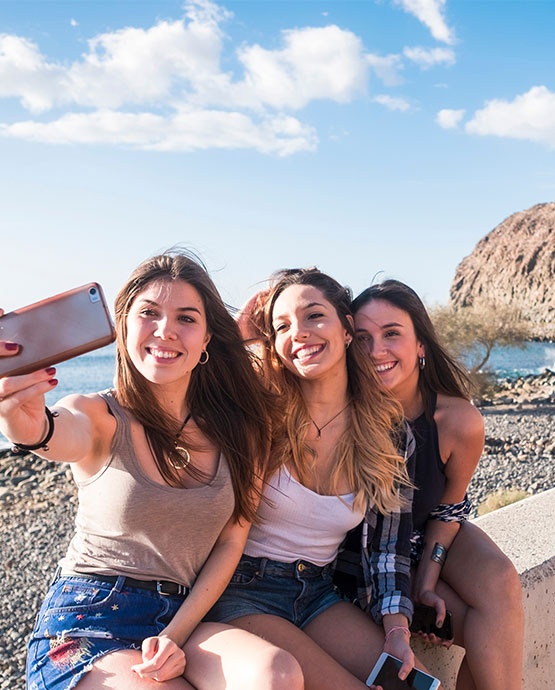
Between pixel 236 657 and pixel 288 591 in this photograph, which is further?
pixel 288 591

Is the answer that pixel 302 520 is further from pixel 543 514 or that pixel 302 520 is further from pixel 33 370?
pixel 543 514

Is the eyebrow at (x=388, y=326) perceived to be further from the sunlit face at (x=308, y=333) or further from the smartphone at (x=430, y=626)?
the smartphone at (x=430, y=626)

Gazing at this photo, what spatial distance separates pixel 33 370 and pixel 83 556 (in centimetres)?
83

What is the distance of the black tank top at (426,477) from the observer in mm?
3021

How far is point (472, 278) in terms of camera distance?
422 ft

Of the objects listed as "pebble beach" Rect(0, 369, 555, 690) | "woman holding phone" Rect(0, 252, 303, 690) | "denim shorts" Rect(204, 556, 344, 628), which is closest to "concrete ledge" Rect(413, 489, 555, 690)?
"denim shorts" Rect(204, 556, 344, 628)

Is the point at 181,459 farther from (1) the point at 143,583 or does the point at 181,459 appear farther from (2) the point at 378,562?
(2) the point at 378,562

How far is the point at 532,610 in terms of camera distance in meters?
3.11

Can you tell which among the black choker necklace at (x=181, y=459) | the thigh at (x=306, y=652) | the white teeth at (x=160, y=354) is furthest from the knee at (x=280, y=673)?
the white teeth at (x=160, y=354)

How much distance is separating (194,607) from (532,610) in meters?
1.73

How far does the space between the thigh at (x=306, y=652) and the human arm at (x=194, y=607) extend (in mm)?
179

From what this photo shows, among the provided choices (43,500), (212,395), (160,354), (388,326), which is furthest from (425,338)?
(43,500)

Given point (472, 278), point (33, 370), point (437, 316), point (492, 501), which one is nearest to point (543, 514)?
point (33, 370)

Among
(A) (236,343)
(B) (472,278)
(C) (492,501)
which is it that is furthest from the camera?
(B) (472,278)
